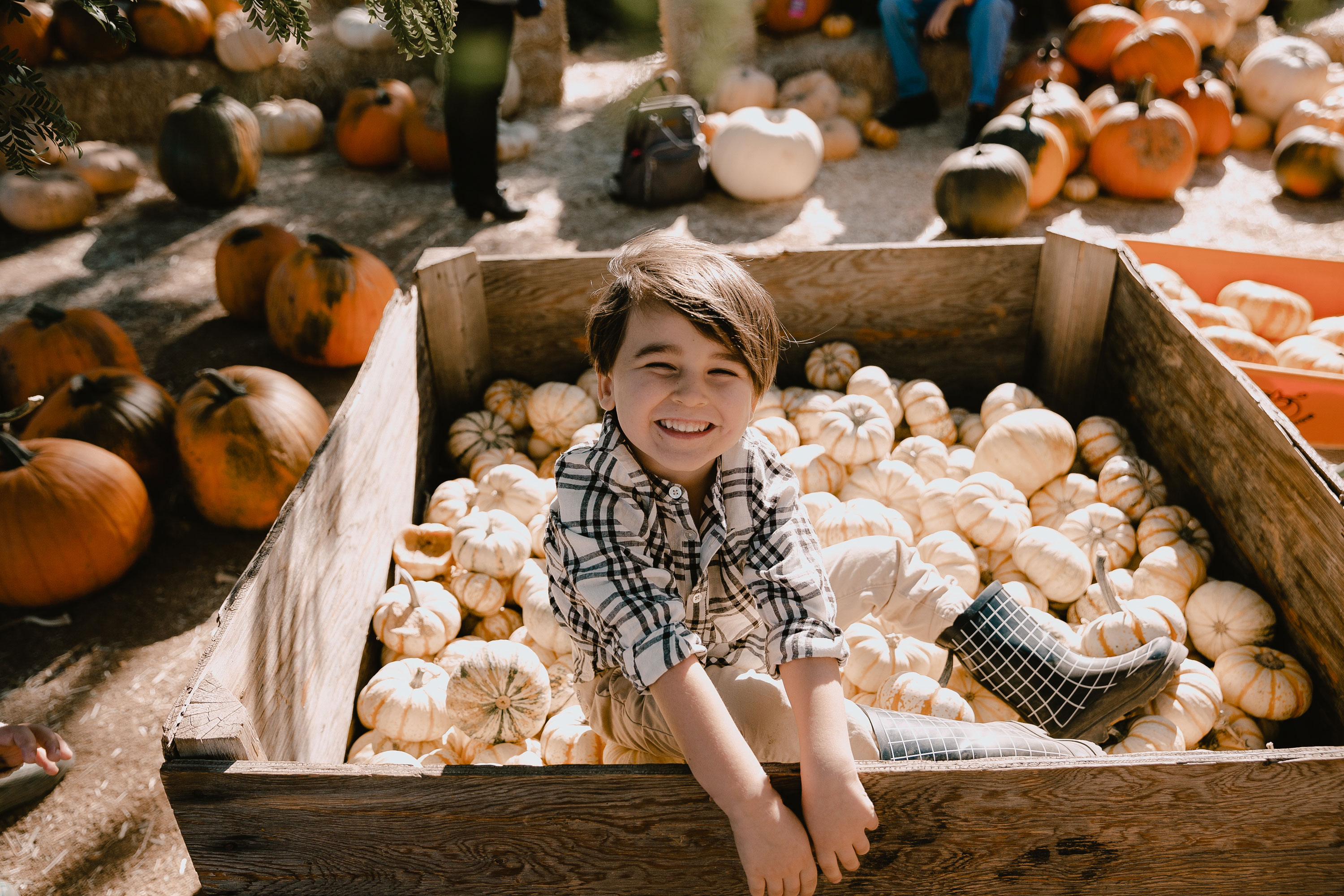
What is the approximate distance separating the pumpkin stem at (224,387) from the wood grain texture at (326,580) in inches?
26.2

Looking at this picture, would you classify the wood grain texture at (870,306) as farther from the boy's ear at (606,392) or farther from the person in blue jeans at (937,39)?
the person in blue jeans at (937,39)

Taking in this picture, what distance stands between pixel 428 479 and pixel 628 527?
1.52 meters

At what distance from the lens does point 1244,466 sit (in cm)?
216

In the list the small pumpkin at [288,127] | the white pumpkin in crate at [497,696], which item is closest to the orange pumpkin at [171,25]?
the small pumpkin at [288,127]

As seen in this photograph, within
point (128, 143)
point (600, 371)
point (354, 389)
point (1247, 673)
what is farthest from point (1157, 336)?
point (128, 143)

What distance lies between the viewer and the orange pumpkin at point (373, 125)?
6.00 meters

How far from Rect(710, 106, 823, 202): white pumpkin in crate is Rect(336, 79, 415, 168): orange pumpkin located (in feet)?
7.56

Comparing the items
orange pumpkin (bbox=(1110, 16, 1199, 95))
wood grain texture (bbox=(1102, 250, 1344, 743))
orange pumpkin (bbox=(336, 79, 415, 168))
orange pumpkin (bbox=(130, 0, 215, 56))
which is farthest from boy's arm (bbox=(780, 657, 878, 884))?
orange pumpkin (bbox=(130, 0, 215, 56))

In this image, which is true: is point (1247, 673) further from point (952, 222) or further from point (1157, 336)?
point (952, 222)

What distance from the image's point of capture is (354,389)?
2131 mm

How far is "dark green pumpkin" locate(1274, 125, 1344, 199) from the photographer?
4.86 meters

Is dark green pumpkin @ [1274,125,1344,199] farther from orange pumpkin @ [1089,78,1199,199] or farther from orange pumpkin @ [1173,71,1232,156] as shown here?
orange pumpkin @ [1173,71,1232,156]

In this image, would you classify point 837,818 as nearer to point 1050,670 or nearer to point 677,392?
point 677,392

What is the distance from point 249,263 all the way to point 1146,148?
190 inches
